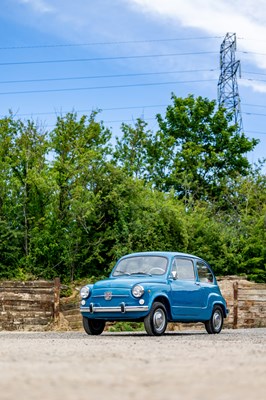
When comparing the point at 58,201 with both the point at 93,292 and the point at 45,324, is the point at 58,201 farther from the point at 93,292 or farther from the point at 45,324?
the point at 93,292

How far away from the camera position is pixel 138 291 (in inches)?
672

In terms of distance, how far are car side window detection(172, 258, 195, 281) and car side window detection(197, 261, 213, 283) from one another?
346 millimetres

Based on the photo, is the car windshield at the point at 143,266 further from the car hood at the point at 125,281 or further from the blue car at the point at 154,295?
the car hood at the point at 125,281

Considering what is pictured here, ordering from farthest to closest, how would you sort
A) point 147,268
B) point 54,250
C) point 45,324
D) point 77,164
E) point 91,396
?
point 77,164
point 54,250
point 45,324
point 147,268
point 91,396

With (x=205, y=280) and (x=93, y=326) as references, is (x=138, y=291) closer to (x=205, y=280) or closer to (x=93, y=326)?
(x=93, y=326)

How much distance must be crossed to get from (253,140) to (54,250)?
1310 inches

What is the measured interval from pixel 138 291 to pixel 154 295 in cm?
42

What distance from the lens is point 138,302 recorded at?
17.0 m

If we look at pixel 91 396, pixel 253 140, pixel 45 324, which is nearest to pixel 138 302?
pixel 45 324

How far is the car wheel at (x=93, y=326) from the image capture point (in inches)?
710

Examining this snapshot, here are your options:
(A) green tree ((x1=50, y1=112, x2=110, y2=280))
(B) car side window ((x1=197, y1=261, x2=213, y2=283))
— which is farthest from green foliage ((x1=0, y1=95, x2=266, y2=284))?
(B) car side window ((x1=197, y1=261, x2=213, y2=283))

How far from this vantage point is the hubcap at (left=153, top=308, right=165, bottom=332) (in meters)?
17.3

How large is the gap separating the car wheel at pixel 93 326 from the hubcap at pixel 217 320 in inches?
121

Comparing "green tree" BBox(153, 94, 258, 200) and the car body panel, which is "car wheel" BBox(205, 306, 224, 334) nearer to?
the car body panel
